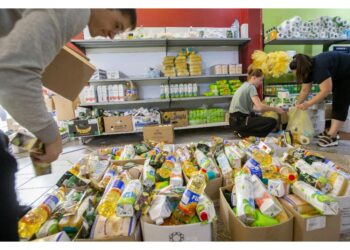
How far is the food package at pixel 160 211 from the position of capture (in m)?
0.76

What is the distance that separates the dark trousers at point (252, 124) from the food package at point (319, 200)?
1493 mm

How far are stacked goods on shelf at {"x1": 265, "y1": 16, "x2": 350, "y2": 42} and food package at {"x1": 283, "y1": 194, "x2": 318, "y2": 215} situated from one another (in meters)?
2.66

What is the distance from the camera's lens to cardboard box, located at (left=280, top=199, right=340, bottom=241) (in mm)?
736

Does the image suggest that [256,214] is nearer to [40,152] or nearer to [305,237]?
[305,237]

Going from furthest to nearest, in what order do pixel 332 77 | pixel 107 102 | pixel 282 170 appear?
pixel 107 102, pixel 332 77, pixel 282 170

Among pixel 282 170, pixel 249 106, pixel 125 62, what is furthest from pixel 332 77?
pixel 125 62

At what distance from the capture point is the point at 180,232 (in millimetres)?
707

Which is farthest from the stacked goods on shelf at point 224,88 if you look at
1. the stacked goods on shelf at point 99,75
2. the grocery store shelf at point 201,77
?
the stacked goods on shelf at point 99,75

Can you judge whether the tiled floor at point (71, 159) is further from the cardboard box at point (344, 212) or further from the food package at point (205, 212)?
the food package at point (205, 212)

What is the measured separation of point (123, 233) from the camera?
A: 0.72 m

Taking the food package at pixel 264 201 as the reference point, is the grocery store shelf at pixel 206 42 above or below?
above

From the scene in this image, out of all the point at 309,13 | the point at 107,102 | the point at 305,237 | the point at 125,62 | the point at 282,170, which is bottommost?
the point at 305,237

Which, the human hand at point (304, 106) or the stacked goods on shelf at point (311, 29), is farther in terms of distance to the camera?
the stacked goods on shelf at point (311, 29)

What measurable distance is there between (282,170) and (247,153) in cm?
32
